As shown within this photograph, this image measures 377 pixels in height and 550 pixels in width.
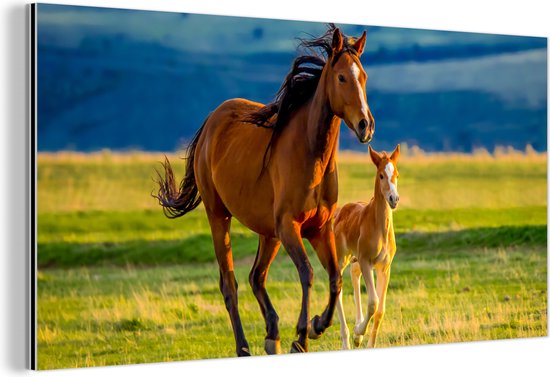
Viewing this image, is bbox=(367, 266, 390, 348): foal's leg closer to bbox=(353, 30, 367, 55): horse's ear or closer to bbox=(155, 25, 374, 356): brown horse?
bbox=(155, 25, 374, 356): brown horse

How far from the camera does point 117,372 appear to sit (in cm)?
565

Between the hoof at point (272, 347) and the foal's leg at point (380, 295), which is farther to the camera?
the foal's leg at point (380, 295)

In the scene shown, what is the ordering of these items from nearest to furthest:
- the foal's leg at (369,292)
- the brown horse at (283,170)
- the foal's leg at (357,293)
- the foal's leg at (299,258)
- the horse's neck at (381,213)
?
the foal's leg at (299,258)
the brown horse at (283,170)
the foal's leg at (369,292)
the horse's neck at (381,213)
the foal's leg at (357,293)

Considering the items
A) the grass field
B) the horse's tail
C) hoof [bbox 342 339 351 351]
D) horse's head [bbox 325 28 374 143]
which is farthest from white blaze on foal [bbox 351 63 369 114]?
hoof [bbox 342 339 351 351]

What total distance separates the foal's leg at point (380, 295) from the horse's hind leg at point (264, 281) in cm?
61

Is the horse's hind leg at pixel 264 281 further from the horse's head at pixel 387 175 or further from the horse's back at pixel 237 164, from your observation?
the horse's head at pixel 387 175

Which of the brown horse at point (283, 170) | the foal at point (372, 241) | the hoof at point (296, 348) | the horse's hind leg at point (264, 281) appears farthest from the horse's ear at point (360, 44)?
the hoof at point (296, 348)

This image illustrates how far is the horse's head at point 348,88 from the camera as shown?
5512mm

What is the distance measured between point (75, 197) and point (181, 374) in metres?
1.11

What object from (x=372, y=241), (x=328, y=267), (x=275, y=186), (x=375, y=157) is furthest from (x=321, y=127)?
(x=372, y=241)

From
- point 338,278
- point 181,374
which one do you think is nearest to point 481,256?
point 338,278

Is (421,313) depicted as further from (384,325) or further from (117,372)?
(117,372)

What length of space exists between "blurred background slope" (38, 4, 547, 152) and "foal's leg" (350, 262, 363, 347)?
2.33 feet

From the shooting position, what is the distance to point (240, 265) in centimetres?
614
